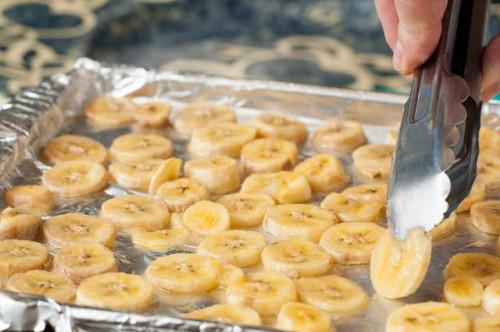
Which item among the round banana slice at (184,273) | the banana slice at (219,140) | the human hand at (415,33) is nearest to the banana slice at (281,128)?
the banana slice at (219,140)

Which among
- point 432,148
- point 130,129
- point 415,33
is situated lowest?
point 130,129

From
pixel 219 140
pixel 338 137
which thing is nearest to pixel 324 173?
pixel 338 137

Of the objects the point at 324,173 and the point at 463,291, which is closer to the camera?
the point at 463,291

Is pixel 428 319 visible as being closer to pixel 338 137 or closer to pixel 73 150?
pixel 338 137

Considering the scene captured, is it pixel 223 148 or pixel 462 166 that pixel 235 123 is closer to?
pixel 223 148

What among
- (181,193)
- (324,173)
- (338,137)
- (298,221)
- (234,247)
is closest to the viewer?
(234,247)

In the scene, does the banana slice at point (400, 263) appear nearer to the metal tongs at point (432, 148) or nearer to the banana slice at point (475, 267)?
the metal tongs at point (432, 148)

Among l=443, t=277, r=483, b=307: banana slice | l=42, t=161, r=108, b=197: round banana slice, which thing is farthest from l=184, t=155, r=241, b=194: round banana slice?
l=443, t=277, r=483, b=307: banana slice
